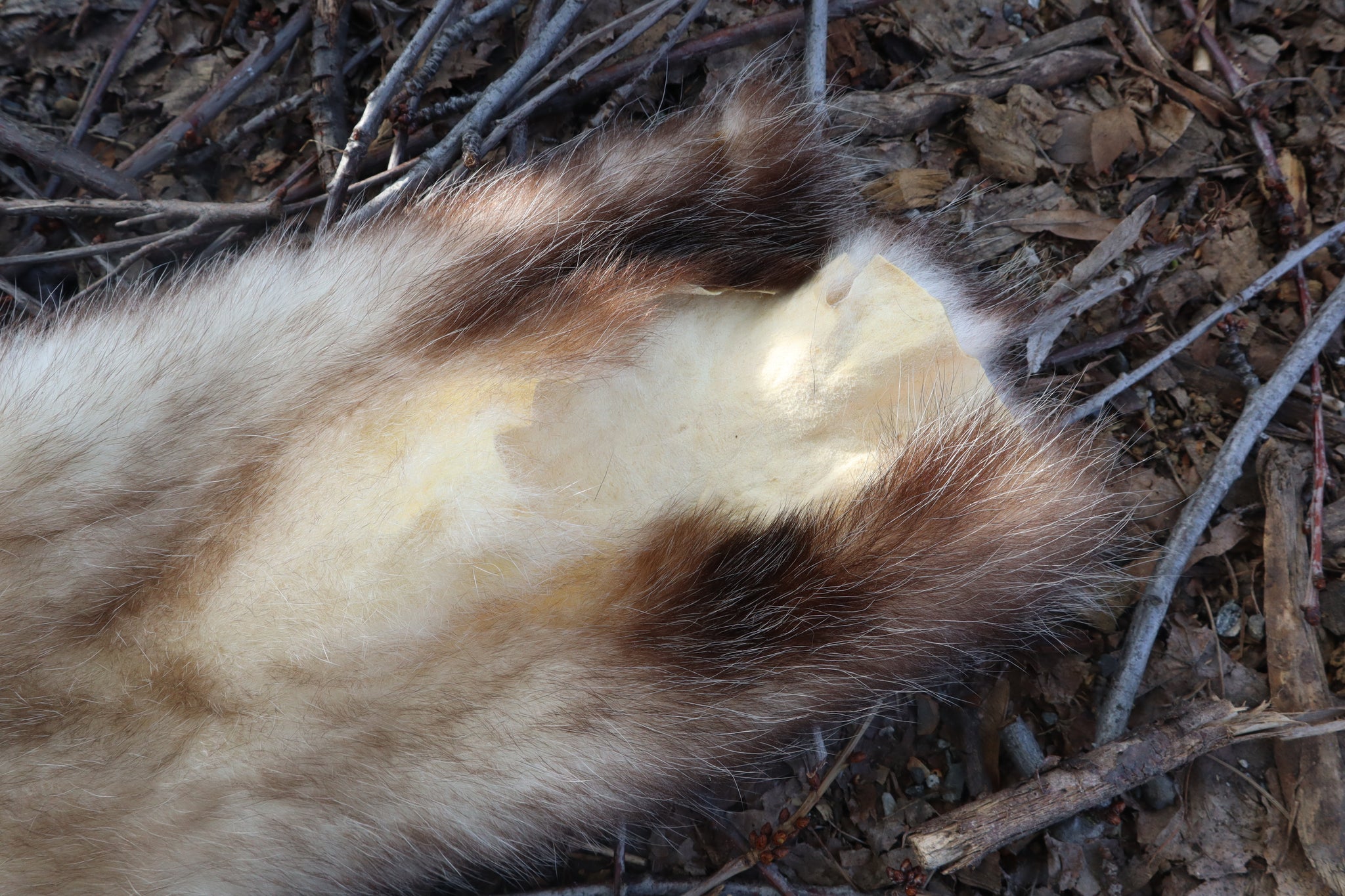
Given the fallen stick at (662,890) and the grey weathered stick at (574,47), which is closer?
the fallen stick at (662,890)

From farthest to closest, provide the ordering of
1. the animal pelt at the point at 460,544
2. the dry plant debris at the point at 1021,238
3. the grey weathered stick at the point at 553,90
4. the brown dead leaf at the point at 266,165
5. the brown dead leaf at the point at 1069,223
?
the brown dead leaf at the point at 266,165 → the brown dead leaf at the point at 1069,223 → the grey weathered stick at the point at 553,90 → the dry plant debris at the point at 1021,238 → the animal pelt at the point at 460,544

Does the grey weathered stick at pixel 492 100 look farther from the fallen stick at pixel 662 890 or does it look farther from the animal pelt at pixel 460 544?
the fallen stick at pixel 662 890

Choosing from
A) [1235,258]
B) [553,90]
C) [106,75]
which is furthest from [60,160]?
[1235,258]

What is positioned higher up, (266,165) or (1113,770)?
(266,165)

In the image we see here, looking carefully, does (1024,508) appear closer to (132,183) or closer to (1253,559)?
(1253,559)

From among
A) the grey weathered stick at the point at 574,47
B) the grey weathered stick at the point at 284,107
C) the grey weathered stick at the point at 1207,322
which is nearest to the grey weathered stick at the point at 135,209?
the grey weathered stick at the point at 284,107

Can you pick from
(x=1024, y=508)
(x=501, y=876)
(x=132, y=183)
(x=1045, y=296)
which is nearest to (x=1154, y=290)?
(x=1045, y=296)

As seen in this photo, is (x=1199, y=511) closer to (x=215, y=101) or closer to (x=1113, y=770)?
(x=1113, y=770)

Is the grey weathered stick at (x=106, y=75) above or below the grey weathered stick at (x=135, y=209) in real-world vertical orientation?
above
